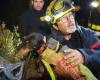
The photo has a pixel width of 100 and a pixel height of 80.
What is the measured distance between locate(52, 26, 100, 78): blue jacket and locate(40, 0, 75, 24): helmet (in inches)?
4.3

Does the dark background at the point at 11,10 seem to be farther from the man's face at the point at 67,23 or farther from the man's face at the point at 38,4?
the man's face at the point at 67,23

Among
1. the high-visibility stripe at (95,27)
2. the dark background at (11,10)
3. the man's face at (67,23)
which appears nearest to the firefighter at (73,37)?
the man's face at (67,23)

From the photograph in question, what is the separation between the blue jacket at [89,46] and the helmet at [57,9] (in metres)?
0.11

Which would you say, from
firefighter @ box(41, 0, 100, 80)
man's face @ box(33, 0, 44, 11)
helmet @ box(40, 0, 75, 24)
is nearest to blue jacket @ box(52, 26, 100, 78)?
firefighter @ box(41, 0, 100, 80)

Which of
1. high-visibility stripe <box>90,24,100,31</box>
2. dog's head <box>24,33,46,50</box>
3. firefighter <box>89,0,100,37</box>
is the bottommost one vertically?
dog's head <box>24,33,46,50</box>

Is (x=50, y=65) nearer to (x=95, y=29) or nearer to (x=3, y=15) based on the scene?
(x=95, y=29)

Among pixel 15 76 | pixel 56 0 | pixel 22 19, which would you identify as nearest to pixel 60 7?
pixel 56 0

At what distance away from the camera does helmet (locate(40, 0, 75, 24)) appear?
86.0 inches

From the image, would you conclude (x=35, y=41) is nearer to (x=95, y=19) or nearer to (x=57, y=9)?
(x=57, y=9)

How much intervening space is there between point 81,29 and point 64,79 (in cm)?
35

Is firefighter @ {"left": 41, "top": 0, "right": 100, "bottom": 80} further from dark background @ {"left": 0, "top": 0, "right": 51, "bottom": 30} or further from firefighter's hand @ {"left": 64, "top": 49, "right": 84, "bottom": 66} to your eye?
dark background @ {"left": 0, "top": 0, "right": 51, "bottom": 30}

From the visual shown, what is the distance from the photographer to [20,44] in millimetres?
2268

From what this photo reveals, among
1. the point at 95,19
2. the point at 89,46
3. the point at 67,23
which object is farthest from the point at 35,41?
the point at 95,19

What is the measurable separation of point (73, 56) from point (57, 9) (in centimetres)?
33
